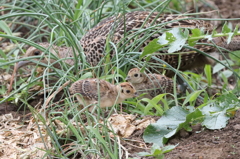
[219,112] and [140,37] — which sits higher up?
[140,37]

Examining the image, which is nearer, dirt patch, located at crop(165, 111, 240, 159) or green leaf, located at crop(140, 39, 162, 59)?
dirt patch, located at crop(165, 111, 240, 159)

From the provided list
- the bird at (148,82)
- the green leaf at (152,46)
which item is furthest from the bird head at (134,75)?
the green leaf at (152,46)

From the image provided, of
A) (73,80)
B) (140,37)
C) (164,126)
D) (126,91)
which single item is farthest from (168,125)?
(140,37)

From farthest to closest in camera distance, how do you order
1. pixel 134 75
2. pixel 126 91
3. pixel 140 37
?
1. pixel 140 37
2. pixel 134 75
3. pixel 126 91

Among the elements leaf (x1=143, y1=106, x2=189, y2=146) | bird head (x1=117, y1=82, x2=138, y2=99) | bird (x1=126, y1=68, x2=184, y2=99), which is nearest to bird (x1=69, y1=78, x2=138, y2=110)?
bird head (x1=117, y1=82, x2=138, y2=99)

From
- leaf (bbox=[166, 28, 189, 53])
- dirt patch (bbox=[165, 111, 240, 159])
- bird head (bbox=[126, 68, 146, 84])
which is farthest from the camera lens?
bird head (bbox=[126, 68, 146, 84])

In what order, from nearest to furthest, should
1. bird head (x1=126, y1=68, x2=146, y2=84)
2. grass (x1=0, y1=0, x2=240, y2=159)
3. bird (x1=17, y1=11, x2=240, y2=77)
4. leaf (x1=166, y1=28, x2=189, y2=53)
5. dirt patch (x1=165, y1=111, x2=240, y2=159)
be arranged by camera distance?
dirt patch (x1=165, y1=111, x2=240, y2=159)
grass (x1=0, y1=0, x2=240, y2=159)
leaf (x1=166, y1=28, x2=189, y2=53)
bird head (x1=126, y1=68, x2=146, y2=84)
bird (x1=17, y1=11, x2=240, y2=77)

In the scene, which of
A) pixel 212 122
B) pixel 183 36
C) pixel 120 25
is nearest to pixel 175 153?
pixel 212 122

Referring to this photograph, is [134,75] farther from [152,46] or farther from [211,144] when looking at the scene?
[211,144]

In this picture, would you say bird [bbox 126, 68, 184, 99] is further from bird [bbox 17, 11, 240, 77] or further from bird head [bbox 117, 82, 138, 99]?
bird head [bbox 117, 82, 138, 99]

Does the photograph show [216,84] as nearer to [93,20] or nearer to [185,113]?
[93,20]

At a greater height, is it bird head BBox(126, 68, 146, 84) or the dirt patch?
bird head BBox(126, 68, 146, 84)

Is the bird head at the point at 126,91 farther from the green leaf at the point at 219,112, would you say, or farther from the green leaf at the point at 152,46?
the green leaf at the point at 219,112

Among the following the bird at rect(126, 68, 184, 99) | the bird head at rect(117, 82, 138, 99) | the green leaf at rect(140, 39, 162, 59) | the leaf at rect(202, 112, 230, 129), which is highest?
the green leaf at rect(140, 39, 162, 59)
